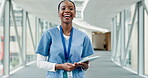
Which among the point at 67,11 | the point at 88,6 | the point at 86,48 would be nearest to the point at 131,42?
the point at 88,6

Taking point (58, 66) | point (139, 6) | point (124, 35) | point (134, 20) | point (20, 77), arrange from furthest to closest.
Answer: point (124, 35)
point (134, 20)
point (139, 6)
point (20, 77)
point (58, 66)

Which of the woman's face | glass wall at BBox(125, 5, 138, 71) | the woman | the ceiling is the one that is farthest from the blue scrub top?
glass wall at BBox(125, 5, 138, 71)

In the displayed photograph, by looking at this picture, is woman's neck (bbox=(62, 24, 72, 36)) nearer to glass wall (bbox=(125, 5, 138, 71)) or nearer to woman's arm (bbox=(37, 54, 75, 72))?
woman's arm (bbox=(37, 54, 75, 72))

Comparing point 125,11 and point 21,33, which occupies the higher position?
point 125,11

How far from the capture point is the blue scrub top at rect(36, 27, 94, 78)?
1.48 metres

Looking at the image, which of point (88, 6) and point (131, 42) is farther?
point (131, 42)

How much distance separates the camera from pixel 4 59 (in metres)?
8.02

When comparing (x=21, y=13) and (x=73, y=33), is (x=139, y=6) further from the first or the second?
(x=73, y=33)

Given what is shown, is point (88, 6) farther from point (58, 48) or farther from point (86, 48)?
point (58, 48)

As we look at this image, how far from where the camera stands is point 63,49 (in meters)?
1.46

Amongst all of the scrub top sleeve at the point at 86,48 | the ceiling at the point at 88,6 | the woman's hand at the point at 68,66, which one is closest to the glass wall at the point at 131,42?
the ceiling at the point at 88,6

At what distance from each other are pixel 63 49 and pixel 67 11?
250mm

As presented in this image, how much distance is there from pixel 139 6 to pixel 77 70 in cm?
762

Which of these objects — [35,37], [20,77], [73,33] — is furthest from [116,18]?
[73,33]
